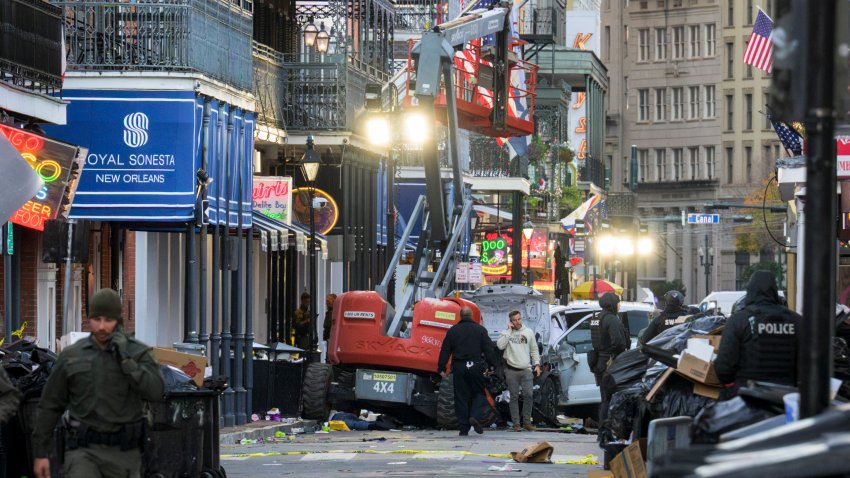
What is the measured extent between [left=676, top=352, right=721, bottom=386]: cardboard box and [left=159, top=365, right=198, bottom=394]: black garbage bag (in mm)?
3719

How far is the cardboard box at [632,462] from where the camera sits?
587 inches

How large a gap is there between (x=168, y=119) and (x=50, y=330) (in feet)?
12.0

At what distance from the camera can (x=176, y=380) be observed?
1520 cm

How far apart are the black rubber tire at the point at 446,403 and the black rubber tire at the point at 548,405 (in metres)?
2.14

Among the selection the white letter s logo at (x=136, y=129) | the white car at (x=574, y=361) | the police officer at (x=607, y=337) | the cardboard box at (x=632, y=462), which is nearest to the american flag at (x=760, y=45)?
the white car at (x=574, y=361)

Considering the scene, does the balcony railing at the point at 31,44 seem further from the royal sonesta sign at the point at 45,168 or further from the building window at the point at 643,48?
the building window at the point at 643,48

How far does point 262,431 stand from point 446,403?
2.60 meters

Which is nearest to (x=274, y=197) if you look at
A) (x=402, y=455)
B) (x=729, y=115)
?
(x=402, y=455)

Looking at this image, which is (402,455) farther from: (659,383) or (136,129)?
(136,129)

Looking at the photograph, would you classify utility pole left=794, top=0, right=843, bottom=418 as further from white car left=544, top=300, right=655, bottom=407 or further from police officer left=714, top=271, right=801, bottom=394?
white car left=544, top=300, right=655, bottom=407

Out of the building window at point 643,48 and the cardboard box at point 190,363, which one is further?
the building window at point 643,48

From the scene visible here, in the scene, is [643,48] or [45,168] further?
[643,48]

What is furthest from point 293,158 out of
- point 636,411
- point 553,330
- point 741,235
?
point 741,235

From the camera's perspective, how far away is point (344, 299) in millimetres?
26938
